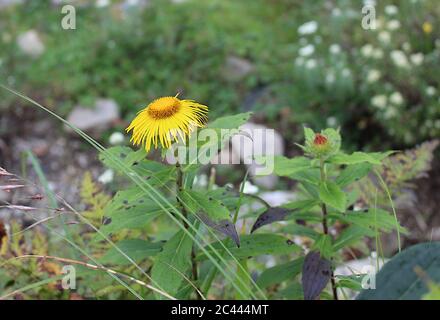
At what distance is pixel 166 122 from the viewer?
5.23 ft

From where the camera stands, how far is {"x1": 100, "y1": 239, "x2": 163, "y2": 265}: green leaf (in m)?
1.73

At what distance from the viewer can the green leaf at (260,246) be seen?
5.62 ft

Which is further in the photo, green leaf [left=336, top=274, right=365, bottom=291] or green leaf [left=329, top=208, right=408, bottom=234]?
green leaf [left=329, top=208, right=408, bottom=234]

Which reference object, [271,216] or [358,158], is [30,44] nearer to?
[271,216]

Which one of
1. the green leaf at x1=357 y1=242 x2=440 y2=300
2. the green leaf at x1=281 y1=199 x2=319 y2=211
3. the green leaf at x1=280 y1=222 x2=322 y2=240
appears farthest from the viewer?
the green leaf at x1=280 y1=222 x2=322 y2=240

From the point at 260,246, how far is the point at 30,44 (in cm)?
446

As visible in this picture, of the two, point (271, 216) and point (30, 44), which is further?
point (30, 44)

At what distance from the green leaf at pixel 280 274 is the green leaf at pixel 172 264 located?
11.4 inches

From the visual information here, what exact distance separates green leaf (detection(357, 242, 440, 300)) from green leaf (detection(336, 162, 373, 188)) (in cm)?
62

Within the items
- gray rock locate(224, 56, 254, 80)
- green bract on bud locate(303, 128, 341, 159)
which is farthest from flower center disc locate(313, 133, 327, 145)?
gray rock locate(224, 56, 254, 80)

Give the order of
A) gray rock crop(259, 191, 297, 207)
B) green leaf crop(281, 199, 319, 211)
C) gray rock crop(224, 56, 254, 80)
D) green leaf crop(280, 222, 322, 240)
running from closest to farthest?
green leaf crop(281, 199, 319, 211)
green leaf crop(280, 222, 322, 240)
gray rock crop(259, 191, 297, 207)
gray rock crop(224, 56, 254, 80)

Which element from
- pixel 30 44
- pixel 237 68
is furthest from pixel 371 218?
pixel 30 44

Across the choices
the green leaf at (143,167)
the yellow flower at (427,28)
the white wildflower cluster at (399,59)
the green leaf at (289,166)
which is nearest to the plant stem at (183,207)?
the green leaf at (143,167)

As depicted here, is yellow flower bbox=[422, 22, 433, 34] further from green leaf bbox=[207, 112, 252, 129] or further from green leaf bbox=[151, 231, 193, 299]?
green leaf bbox=[151, 231, 193, 299]
